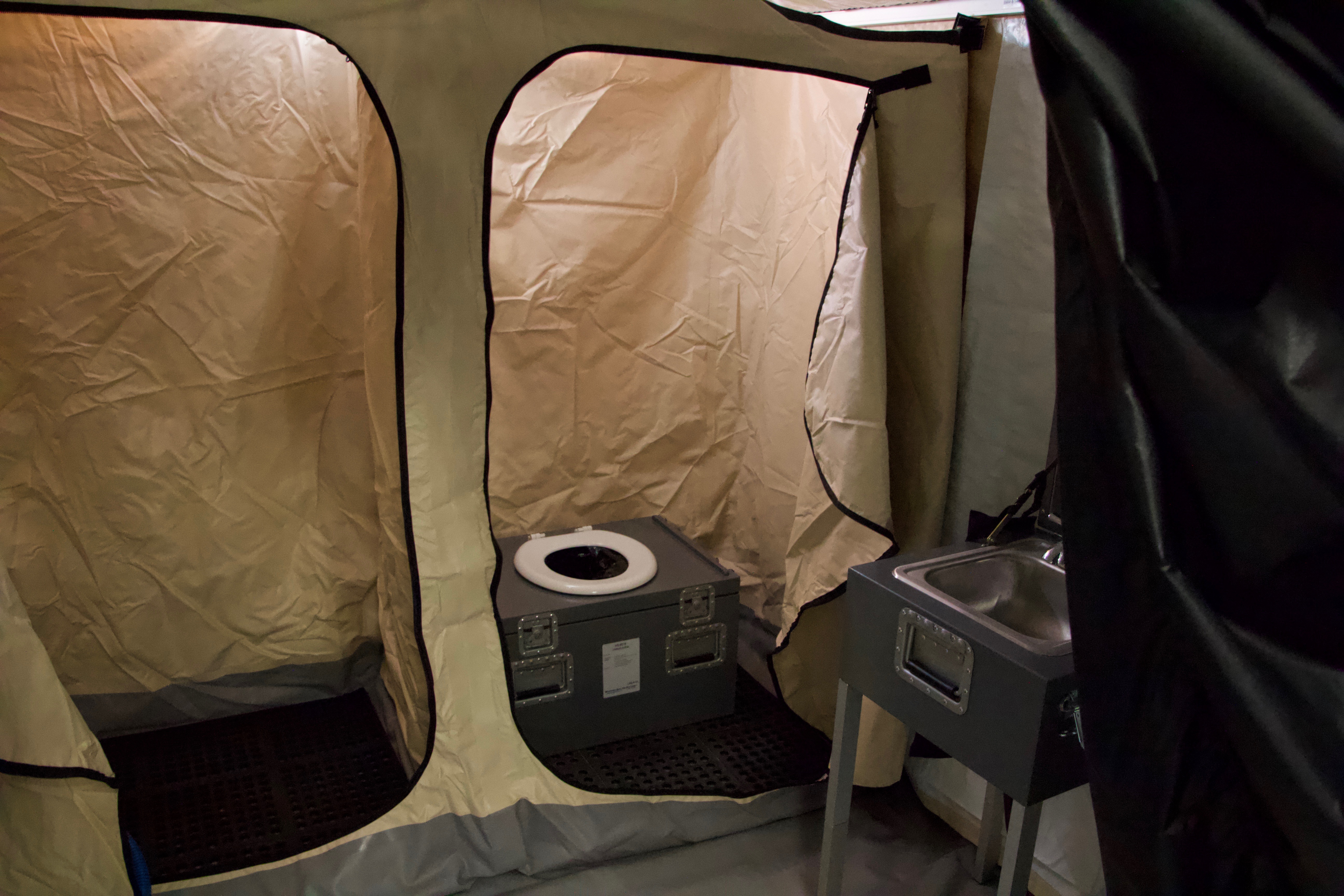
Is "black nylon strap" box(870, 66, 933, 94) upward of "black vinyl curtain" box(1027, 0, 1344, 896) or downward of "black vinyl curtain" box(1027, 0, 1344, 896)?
upward

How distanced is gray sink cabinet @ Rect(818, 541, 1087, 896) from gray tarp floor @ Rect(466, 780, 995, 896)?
0.23 ft

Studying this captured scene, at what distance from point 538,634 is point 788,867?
630 mm

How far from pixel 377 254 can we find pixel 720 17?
615 mm

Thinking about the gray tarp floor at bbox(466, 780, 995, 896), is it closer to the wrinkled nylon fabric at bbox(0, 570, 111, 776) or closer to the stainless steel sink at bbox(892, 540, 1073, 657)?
the stainless steel sink at bbox(892, 540, 1073, 657)

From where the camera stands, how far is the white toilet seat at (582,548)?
1.79 m

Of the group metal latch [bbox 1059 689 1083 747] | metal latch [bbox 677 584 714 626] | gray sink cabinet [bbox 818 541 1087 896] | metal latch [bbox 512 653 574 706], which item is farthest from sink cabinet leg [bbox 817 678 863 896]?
metal latch [bbox 512 653 574 706]

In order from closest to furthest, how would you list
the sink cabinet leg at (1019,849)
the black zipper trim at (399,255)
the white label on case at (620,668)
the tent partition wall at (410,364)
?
the black zipper trim at (399,255)
the sink cabinet leg at (1019,849)
the tent partition wall at (410,364)
the white label on case at (620,668)

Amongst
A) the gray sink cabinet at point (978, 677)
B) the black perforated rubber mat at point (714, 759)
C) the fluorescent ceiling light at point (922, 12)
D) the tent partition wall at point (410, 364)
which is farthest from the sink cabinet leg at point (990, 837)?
the fluorescent ceiling light at point (922, 12)

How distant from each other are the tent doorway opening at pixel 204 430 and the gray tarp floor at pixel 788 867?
38 cm

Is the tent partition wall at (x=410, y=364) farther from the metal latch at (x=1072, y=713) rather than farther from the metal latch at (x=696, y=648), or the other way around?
the metal latch at (x=1072, y=713)

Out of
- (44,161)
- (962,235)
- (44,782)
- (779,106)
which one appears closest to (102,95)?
(44,161)

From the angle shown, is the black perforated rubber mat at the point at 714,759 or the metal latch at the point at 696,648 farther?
the metal latch at the point at 696,648

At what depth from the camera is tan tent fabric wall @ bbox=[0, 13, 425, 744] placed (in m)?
1.54

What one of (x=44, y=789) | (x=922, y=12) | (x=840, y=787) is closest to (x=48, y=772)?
(x=44, y=789)
